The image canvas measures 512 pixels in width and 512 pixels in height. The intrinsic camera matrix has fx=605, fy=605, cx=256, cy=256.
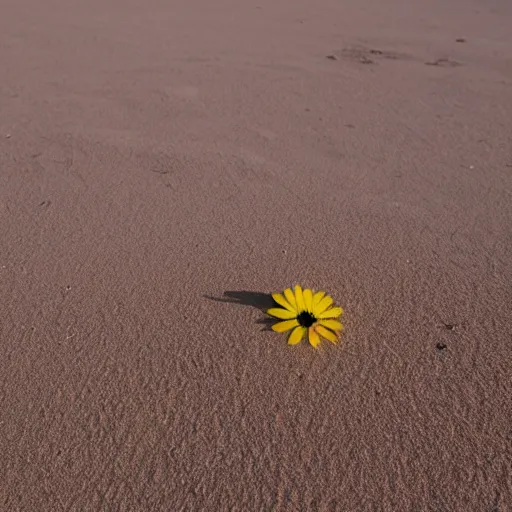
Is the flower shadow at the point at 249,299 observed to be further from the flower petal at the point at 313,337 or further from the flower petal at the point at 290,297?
the flower petal at the point at 313,337

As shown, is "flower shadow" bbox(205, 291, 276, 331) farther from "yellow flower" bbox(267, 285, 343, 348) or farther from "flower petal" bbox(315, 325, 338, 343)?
"flower petal" bbox(315, 325, 338, 343)

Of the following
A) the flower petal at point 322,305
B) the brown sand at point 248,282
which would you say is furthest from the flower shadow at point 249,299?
the flower petal at point 322,305

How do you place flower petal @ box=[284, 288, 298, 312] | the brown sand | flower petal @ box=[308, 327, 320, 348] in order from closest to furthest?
the brown sand
flower petal @ box=[308, 327, 320, 348]
flower petal @ box=[284, 288, 298, 312]

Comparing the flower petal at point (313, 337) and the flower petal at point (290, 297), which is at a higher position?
the flower petal at point (290, 297)

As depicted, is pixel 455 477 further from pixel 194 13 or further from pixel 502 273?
pixel 194 13

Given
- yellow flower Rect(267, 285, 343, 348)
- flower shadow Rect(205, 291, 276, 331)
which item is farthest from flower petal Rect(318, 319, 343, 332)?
flower shadow Rect(205, 291, 276, 331)

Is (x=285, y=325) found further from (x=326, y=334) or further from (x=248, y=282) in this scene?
(x=248, y=282)

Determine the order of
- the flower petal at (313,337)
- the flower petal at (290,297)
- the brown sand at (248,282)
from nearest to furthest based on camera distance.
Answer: the brown sand at (248,282) < the flower petal at (313,337) < the flower petal at (290,297)
